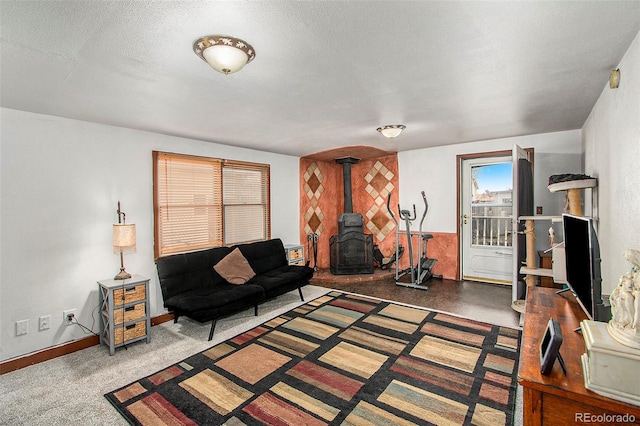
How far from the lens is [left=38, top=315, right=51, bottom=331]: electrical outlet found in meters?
2.83

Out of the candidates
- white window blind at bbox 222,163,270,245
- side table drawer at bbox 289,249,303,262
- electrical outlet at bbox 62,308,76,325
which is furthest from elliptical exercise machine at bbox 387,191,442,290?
electrical outlet at bbox 62,308,76,325

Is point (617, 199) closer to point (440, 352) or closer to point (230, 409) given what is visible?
point (440, 352)

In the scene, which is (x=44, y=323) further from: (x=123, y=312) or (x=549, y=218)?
(x=549, y=218)

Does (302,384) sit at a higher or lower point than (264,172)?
lower

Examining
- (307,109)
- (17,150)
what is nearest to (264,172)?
(307,109)

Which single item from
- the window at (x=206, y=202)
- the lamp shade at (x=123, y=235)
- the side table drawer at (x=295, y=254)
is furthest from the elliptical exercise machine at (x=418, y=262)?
the lamp shade at (x=123, y=235)

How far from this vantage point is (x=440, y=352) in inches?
109

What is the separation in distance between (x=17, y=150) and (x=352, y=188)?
5041mm

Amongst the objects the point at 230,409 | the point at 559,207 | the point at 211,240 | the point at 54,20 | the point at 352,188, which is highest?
the point at 54,20

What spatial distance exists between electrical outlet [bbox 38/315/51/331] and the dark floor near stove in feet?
11.1

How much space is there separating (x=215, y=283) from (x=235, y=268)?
31cm

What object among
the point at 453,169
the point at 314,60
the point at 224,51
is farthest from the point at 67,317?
the point at 453,169

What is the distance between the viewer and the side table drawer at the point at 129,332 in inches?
114

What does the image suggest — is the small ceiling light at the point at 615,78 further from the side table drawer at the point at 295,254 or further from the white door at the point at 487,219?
the side table drawer at the point at 295,254
